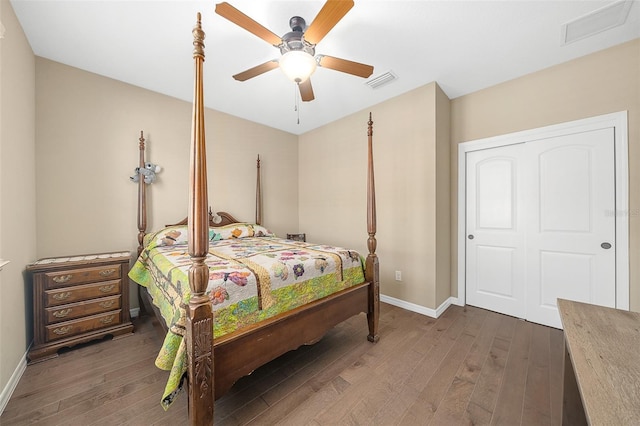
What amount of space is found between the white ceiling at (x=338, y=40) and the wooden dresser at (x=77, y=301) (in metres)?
1.99

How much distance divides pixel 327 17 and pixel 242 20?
0.53 metres

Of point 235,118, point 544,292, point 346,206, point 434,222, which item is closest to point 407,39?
point 434,222

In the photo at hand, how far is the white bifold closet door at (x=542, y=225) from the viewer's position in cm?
229

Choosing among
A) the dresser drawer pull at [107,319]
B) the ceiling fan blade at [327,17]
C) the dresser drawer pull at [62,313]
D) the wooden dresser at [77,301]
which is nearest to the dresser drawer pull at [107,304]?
the wooden dresser at [77,301]

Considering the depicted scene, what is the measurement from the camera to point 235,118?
150 inches

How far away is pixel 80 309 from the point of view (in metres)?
2.18

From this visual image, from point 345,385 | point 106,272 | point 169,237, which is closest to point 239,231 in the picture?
point 169,237

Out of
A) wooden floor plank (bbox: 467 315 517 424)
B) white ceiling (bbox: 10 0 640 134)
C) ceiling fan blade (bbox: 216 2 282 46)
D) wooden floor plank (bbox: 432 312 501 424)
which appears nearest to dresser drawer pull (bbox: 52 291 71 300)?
white ceiling (bbox: 10 0 640 134)

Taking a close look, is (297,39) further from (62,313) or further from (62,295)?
(62,313)

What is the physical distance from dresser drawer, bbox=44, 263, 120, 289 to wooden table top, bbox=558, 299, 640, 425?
10.5 ft

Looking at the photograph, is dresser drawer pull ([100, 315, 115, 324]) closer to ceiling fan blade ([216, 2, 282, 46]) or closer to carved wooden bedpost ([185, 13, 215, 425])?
carved wooden bedpost ([185, 13, 215, 425])

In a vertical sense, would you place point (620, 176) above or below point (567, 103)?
below

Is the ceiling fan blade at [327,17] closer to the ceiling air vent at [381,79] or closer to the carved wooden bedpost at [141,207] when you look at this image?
the ceiling air vent at [381,79]

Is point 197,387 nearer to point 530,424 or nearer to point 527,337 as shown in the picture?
point 530,424
